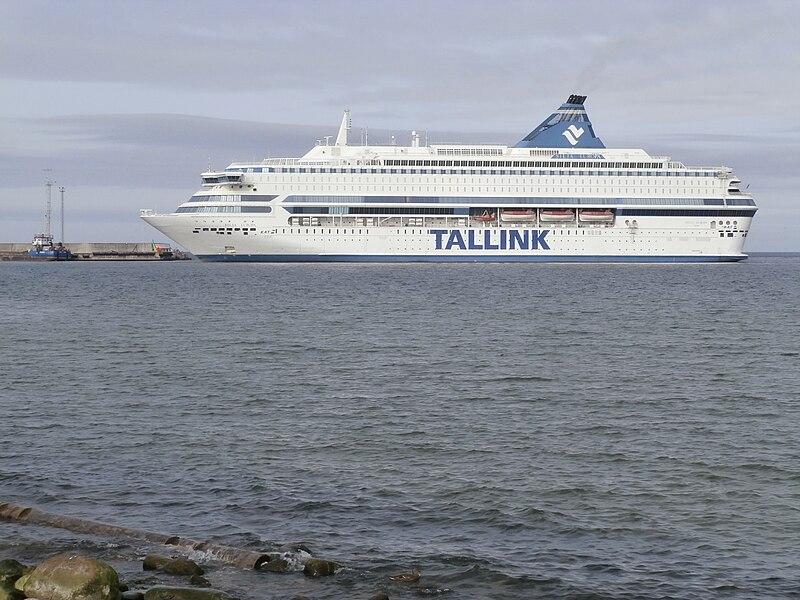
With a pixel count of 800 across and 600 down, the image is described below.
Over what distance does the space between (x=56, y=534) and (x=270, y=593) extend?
3.20 m

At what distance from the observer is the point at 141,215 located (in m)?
77.4

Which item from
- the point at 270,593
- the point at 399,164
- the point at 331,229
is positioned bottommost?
the point at 270,593

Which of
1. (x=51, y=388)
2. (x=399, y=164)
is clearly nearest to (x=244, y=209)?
(x=399, y=164)

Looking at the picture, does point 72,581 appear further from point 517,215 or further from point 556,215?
point 556,215

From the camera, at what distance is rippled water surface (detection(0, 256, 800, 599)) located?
11.1 m

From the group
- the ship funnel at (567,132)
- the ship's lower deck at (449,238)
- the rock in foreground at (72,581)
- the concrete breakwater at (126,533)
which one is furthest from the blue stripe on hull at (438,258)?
the rock in foreground at (72,581)

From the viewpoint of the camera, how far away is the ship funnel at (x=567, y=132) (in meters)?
84.0

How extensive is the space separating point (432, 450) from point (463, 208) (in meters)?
63.8

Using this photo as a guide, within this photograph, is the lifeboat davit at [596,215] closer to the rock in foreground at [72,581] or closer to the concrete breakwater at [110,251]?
the concrete breakwater at [110,251]

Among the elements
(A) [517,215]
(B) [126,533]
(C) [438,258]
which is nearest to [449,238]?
(C) [438,258]

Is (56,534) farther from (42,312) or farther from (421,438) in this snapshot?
(42,312)

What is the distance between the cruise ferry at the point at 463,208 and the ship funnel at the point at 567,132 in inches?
22.6

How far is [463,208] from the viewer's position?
79.0m

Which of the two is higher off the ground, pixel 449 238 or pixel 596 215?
Result: pixel 596 215
